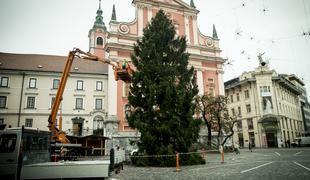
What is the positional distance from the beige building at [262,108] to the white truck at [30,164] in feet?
151

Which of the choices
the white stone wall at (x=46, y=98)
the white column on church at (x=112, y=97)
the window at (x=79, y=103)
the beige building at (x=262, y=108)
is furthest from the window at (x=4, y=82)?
the beige building at (x=262, y=108)

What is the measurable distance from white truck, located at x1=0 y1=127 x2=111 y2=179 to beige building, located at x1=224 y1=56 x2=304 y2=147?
151 ft

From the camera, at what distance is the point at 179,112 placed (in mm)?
16734

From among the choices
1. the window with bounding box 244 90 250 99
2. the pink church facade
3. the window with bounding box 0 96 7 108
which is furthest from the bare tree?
the window with bounding box 0 96 7 108

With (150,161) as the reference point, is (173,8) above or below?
above

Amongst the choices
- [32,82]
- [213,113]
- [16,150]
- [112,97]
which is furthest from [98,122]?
[16,150]

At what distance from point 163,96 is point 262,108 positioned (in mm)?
41275

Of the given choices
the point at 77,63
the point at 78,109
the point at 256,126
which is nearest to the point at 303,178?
the point at 78,109

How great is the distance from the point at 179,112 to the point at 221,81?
2760 cm

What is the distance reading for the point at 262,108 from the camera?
5175cm

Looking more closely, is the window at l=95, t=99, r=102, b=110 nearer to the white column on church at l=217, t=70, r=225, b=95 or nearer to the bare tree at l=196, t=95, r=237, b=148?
the bare tree at l=196, t=95, r=237, b=148

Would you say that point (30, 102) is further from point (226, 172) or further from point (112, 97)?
point (226, 172)

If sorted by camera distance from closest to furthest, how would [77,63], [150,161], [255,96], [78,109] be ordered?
[150,161]
[78,109]
[77,63]
[255,96]

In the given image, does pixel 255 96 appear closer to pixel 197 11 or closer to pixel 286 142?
pixel 286 142
